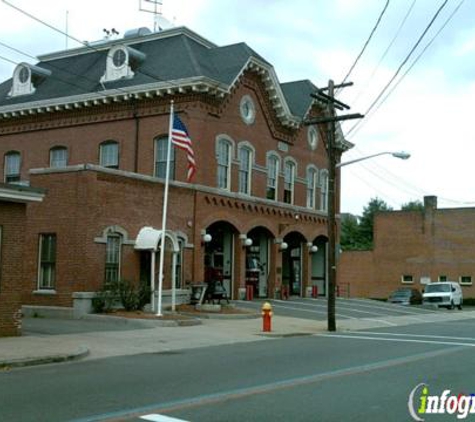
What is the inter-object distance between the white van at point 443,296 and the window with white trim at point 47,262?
94.6ft

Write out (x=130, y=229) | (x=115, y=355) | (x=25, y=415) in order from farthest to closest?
(x=130, y=229), (x=115, y=355), (x=25, y=415)

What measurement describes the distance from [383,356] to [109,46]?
26.4 metres

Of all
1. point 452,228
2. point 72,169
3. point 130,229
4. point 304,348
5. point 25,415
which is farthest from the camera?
point 452,228

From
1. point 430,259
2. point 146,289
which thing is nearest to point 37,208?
point 146,289

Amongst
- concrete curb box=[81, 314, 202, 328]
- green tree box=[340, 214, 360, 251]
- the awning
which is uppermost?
green tree box=[340, 214, 360, 251]

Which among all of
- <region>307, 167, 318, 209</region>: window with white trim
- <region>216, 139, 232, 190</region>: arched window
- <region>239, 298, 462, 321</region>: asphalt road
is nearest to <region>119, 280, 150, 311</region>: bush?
<region>239, 298, 462, 321</region>: asphalt road

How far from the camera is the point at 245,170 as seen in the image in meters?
34.3

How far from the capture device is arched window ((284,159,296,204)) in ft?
124

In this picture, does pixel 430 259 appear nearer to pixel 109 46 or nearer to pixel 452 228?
pixel 452 228

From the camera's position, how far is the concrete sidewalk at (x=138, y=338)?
14273 millimetres

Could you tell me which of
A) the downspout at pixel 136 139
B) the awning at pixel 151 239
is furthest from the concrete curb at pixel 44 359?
the downspout at pixel 136 139

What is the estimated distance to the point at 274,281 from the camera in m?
35.8

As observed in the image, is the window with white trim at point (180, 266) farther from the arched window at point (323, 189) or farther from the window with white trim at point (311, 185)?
the arched window at point (323, 189)

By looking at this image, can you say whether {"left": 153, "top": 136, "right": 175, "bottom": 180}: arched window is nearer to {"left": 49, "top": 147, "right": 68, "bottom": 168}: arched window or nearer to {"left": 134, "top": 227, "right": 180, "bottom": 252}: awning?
{"left": 49, "top": 147, "right": 68, "bottom": 168}: arched window
